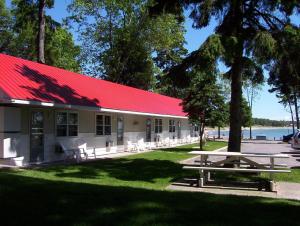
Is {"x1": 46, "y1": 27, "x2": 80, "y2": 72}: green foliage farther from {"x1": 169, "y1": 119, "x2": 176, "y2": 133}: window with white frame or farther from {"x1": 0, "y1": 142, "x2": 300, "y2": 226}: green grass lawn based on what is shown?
{"x1": 0, "y1": 142, "x2": 300, "y2": 226}: green grass lawn

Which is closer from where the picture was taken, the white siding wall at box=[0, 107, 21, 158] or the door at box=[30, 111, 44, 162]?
the white siding wall at box=[0, 107, 21, 158]

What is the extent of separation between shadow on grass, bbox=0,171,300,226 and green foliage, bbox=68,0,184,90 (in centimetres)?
4035

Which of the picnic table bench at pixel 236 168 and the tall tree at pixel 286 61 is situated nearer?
the picnic table bench at pixel 236 168

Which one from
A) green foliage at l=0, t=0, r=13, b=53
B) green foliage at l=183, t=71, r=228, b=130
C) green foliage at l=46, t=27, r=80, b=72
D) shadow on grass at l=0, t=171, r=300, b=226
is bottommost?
shadow on grass at l=0, t=171, r=300, b=226

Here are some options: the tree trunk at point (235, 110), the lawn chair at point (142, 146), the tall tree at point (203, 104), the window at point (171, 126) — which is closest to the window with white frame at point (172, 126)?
the window at point (171, 126)

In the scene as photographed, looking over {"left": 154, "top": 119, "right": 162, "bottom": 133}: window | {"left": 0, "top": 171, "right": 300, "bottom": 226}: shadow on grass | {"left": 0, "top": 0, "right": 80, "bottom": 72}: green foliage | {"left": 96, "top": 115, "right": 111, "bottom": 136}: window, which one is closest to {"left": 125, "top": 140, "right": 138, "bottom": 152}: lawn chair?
{"left": 96, "top": 115, "right": 111, "bottom": 136}: window

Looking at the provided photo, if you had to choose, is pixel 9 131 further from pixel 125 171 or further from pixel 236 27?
pixel 236 27

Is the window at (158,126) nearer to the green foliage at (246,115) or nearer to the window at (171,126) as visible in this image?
the window at (171,126)

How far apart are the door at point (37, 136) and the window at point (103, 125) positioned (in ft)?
19.6

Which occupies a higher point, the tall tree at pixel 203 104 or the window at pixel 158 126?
the tall tree at pixel 203 104

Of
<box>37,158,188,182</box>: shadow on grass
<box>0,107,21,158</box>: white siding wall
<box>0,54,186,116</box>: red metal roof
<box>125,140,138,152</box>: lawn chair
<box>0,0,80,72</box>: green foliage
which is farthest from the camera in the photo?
<box>0,0,80,72</box>: green foliage

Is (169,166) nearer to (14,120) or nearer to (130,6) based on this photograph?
(14,120)

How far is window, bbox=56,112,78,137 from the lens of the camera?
20211 millimetres

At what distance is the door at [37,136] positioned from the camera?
18172mm
